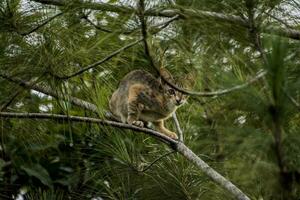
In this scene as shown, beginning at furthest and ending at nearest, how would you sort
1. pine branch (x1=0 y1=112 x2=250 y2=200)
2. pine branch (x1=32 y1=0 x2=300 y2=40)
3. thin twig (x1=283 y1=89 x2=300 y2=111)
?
pine branch (x1=0 y1=112 x2=250 y2=200)
pine branch (x1=32 y1=0 x2=300 y2=40)
thin twig (x1=283 y1=89 x2=300 y2=111)

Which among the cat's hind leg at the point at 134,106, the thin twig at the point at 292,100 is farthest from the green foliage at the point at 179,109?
the cat's hind leg at the point at 134,106

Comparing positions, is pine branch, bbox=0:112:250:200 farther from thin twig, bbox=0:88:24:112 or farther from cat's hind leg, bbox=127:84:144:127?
cat's hind leg, bbox=127:84:144:127

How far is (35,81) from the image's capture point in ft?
9.94

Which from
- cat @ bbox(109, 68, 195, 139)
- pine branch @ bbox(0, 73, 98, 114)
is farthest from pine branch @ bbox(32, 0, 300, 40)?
cat @ bbox(109, 68, 195, 139)

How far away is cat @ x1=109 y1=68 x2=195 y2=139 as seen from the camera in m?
3.88

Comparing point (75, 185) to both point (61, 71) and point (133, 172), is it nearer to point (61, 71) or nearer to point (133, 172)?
point (133, 172)

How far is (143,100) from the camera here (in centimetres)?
Answer: 403

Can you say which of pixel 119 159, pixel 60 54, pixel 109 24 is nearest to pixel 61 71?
pixel 60 54

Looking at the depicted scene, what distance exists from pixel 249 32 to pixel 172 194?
1230 millimetres

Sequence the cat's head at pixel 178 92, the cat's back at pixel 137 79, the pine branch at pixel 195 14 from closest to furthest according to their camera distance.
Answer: the pine branch at pixel 195 14 < the cat's head at pixel 178 92 < the cat's back at pixel 137 79

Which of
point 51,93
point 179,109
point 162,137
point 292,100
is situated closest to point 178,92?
point 179,109

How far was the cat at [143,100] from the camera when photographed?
3881mm

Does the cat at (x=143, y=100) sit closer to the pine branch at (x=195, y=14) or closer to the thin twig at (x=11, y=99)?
the thin twig at (x=11, y=99)

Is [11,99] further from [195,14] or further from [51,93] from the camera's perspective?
[195,14]
